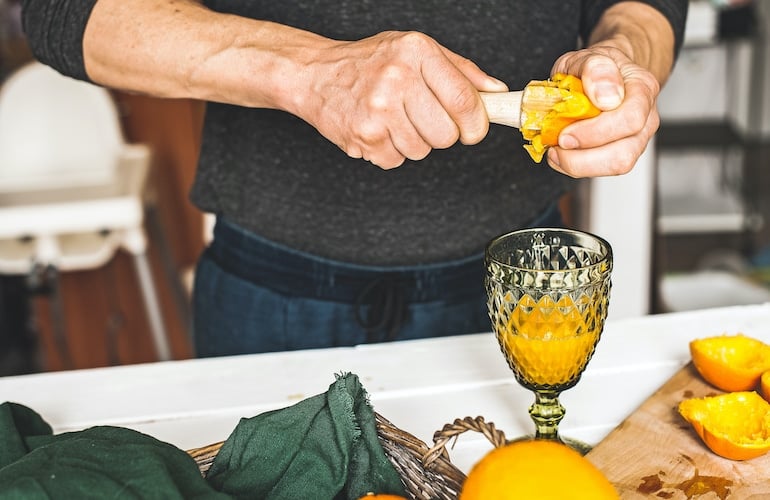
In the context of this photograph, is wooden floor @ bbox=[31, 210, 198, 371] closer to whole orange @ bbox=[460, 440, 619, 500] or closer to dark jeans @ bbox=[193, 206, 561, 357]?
dark jeans @ bbox=[193, 206, 561, 357]

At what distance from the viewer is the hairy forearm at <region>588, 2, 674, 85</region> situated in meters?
0.97

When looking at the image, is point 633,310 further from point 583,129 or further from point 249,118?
point 583,129

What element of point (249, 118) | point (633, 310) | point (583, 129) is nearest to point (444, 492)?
point (583, 129)

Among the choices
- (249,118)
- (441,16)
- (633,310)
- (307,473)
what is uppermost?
(441,16)

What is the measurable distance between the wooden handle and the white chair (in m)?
1.31

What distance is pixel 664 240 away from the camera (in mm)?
3545

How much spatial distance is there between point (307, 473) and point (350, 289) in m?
0.44

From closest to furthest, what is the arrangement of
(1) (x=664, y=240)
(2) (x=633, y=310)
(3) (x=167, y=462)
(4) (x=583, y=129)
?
(3) (x=167, y=462) → (4) (x=583, y=129) → (2) (x=633, y=310) → (1) (x=664, y=240)

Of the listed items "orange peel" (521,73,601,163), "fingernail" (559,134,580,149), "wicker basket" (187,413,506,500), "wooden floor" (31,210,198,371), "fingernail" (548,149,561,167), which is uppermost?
"orange peel" (521,73,601,163)

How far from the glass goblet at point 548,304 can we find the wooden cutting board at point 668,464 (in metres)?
0.06

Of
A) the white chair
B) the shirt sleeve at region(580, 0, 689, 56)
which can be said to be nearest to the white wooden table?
the shirt sleeve at region(580, 0, 689, 56)

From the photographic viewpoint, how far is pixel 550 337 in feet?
2.28

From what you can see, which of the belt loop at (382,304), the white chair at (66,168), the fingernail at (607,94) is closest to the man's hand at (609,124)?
the fingernail at (607,94)

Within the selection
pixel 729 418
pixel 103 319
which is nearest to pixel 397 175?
pixel 729 418
